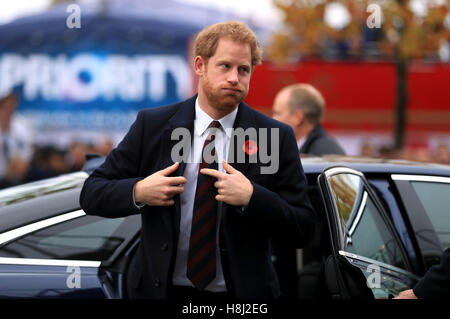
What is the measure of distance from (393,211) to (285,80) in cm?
1031

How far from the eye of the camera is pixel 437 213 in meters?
2.74

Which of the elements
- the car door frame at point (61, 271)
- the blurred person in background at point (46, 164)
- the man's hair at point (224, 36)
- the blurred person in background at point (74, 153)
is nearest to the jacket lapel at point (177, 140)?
the man's hair at point (224, 36)

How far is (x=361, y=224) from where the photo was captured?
2533mm

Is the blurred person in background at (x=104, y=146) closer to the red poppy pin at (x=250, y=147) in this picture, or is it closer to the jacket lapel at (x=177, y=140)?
the jacket lapel at (x=177, y=140)

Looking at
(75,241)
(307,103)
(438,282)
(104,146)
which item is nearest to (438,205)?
(438,282)

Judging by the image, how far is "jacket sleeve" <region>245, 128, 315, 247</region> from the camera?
6.45ft

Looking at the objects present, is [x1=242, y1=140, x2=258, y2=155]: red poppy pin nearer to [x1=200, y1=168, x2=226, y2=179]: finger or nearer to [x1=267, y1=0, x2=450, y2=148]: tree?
[x1=200, y1=168, x2=226, y2=179]: finger

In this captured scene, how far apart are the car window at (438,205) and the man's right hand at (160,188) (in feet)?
4.33

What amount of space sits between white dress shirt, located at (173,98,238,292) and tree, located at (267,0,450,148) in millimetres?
8247

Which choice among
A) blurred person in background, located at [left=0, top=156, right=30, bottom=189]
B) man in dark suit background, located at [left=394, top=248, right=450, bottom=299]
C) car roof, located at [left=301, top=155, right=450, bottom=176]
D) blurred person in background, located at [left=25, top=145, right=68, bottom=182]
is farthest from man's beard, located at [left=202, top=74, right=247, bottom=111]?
blurred person in background, located at [left=0, top=156, right=30, bottom=189]

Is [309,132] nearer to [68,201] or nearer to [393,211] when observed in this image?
[393,211]

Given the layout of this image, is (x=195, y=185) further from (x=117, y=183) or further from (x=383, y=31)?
(x=383, y=31)

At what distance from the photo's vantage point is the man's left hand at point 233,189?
1.93 metres
